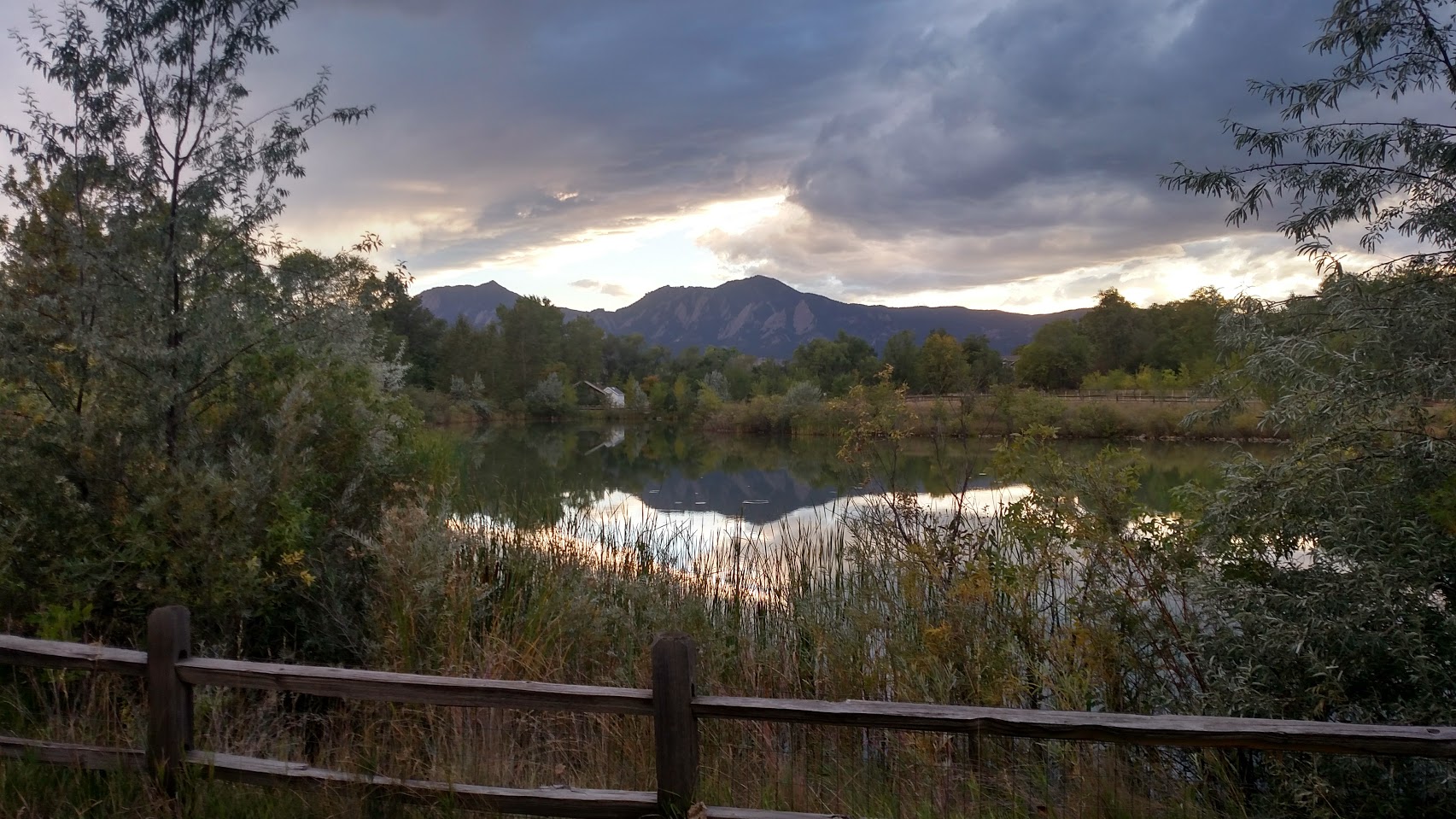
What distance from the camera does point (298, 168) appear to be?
23.3 ft

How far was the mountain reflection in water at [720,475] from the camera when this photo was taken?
10.4 m

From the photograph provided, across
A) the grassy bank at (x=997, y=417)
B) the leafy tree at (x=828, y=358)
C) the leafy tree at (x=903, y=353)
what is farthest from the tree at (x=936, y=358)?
the leafy tree at (x=828, y=358)

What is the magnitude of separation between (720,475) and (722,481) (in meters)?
2.13

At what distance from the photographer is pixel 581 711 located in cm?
360

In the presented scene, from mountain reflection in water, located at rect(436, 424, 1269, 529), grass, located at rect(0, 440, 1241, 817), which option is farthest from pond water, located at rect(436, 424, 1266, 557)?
grass, located at rect(0, 440, 1241, 817)

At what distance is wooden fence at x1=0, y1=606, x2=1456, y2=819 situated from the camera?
316 cm

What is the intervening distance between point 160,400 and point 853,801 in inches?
215

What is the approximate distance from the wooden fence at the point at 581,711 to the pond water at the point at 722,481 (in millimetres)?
3137

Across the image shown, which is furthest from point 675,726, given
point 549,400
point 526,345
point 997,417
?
point 526,345

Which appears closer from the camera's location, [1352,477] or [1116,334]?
[1352,477]

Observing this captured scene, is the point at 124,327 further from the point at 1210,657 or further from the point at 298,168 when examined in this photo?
the point at 1210,657

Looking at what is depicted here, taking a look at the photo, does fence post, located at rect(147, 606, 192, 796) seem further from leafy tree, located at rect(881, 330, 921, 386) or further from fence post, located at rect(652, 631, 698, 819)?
leafy tree, located at rect(881, 330, 921, 386)

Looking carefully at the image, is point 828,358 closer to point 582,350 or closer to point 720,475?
point 582,350

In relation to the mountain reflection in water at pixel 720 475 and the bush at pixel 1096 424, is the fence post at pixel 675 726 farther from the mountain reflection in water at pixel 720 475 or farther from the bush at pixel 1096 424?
the bush at pixel 1096 424
